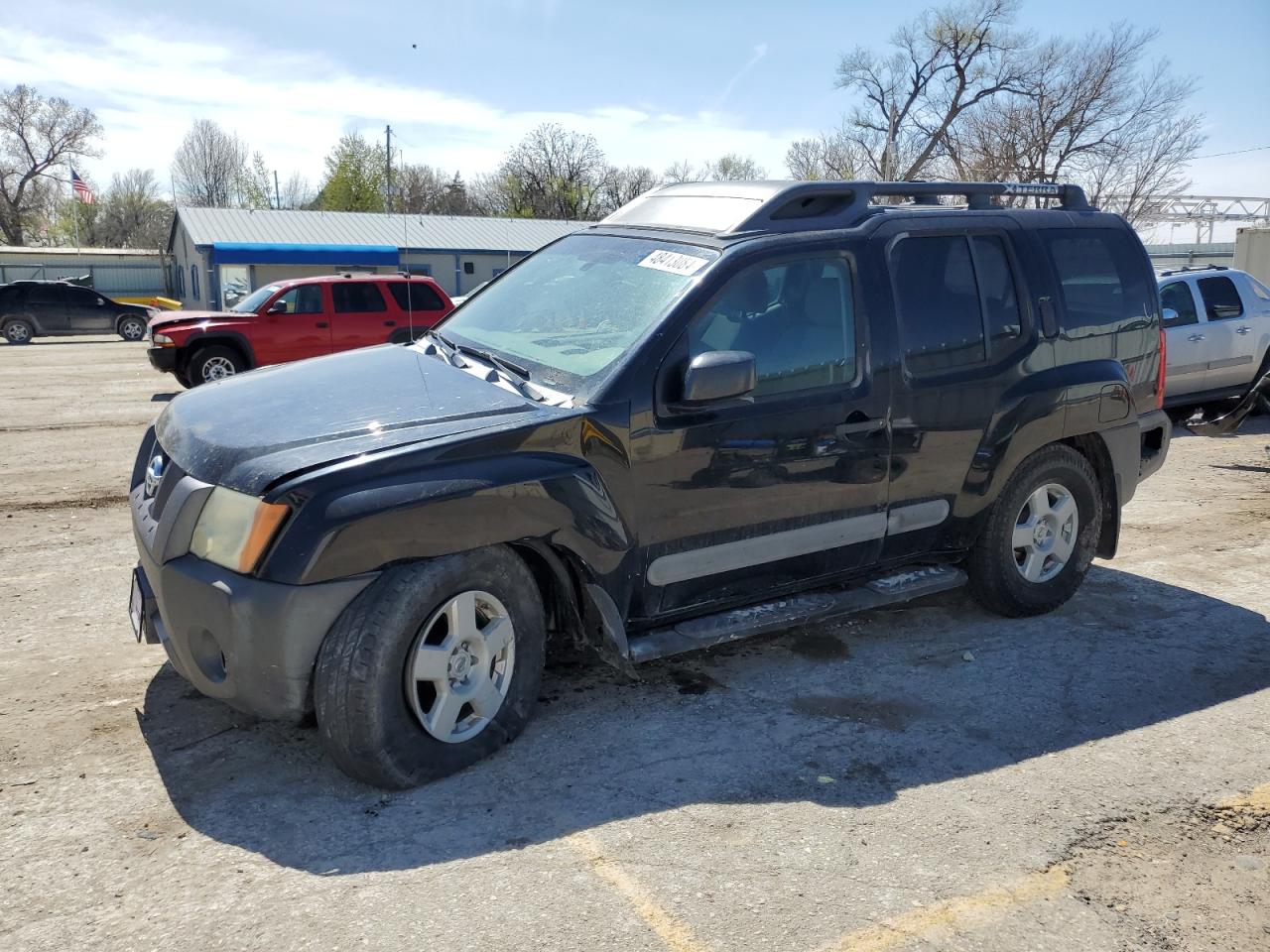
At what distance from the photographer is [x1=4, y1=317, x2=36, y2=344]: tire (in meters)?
27.5

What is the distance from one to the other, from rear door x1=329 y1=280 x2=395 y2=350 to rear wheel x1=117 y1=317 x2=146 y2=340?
1622 centimetres

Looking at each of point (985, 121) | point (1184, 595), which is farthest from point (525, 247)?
point (1184, 595)

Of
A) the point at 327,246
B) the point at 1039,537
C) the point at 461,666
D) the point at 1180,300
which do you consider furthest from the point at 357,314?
the point at 327,246

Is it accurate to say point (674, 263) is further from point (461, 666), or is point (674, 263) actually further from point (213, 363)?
point (213, 363)

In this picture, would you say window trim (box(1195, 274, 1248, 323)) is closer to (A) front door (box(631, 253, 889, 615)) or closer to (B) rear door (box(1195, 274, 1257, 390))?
(B) rear door (box(1195, 274, 1257, 390))

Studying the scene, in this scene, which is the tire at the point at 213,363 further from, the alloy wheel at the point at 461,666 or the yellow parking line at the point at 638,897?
the yellow parking line at the point at 638,897

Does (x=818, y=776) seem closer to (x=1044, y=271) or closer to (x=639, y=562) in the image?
(x=639, y=562)

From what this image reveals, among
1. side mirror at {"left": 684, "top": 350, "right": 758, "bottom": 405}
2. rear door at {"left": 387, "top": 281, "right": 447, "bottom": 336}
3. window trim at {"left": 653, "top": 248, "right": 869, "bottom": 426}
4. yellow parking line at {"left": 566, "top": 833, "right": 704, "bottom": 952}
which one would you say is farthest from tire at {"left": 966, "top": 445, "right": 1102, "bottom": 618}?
rear door at {"left": 387, "top": 281, "right": 447, "bottom": 336}

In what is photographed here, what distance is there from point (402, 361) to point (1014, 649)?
10.3 ft

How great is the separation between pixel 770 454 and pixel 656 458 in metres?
0.54

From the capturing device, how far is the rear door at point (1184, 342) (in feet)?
38.9

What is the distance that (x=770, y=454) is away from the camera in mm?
4219

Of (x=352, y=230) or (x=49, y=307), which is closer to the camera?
(x=49, y=307)

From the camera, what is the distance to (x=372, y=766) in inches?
135
